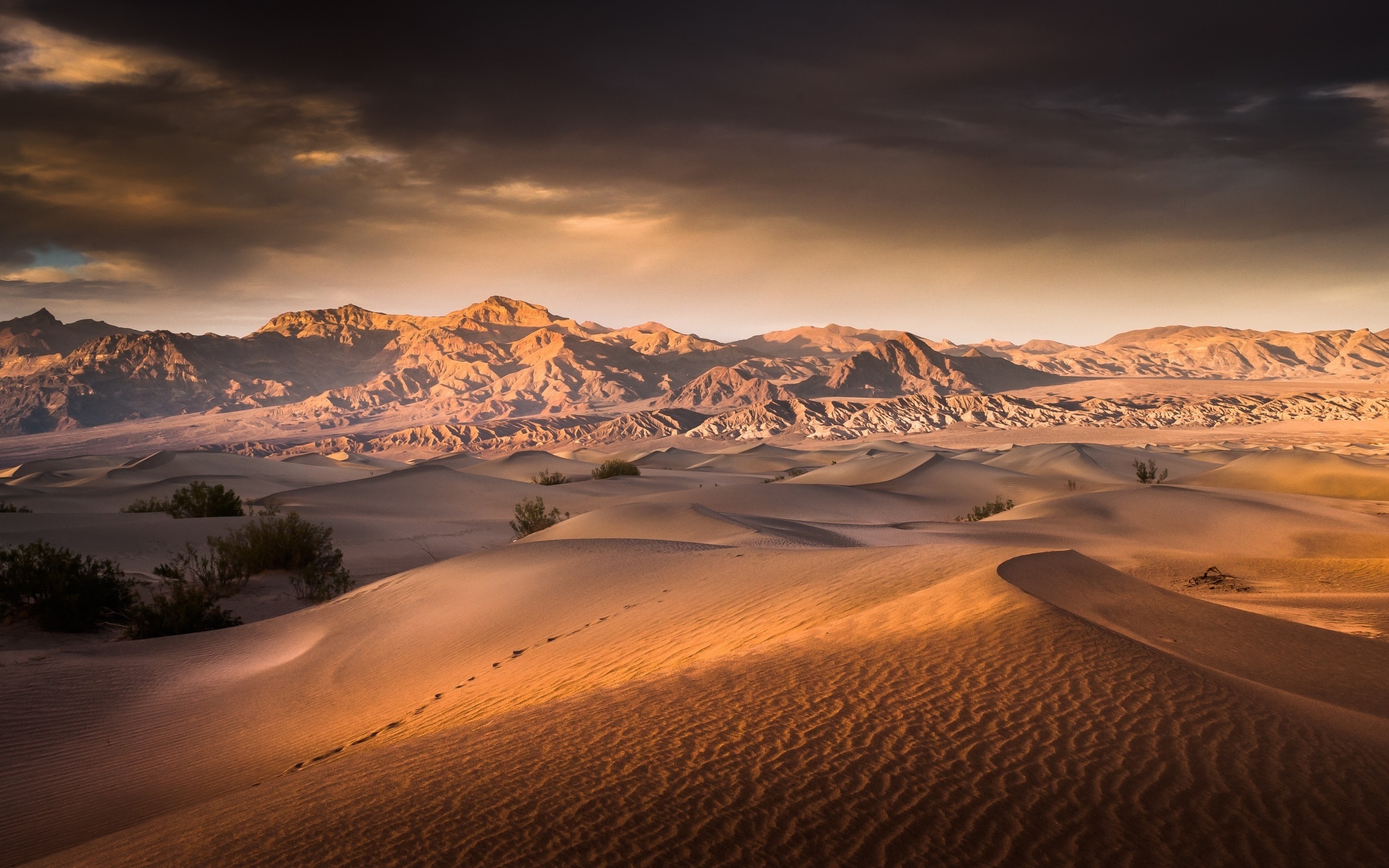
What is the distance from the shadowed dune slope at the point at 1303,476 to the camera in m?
35.1

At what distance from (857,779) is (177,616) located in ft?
39.6

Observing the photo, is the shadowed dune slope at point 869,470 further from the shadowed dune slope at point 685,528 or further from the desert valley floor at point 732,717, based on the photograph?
the desert valley floor at point 732,717

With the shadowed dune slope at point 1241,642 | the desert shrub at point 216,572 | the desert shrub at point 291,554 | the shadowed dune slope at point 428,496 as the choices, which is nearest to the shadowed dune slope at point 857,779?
the shadowed dune slope at point 1241,642

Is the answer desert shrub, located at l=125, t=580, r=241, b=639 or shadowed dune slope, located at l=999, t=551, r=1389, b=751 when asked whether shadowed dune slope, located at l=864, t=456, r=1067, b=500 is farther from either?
desert shrub, located at l=125, t=580, r=241, b=639

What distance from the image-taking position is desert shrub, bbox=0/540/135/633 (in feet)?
39.3

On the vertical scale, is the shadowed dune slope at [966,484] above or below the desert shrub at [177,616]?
below

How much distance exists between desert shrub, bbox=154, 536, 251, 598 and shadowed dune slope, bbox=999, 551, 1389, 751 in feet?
43.1

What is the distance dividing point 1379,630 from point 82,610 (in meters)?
17.4

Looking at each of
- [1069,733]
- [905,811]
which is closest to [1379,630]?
[1069,733]

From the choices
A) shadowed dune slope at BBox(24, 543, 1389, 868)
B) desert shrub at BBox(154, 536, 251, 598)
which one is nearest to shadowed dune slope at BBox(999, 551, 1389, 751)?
shadowed dune slope at BBox(24, 543, 1389, 868)

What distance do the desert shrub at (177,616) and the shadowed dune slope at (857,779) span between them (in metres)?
7.88

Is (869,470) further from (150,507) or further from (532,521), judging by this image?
(150,507)

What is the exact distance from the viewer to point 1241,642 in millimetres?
7125

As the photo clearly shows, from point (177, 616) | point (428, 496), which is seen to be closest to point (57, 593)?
point (177, 616)
